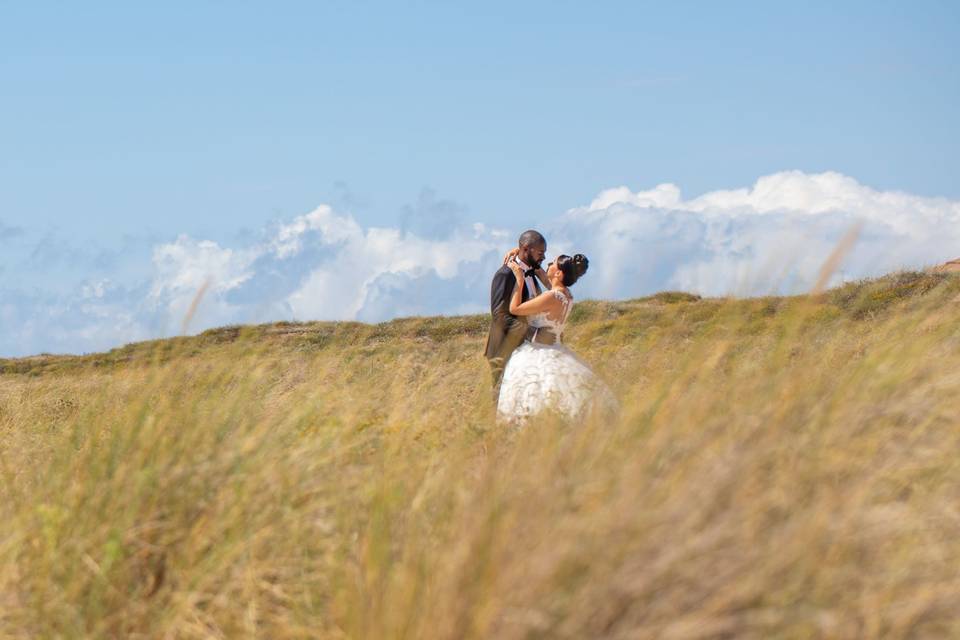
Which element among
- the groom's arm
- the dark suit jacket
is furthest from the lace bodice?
the groom's arm

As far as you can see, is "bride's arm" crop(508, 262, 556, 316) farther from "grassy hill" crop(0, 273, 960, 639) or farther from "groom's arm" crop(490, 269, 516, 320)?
"grassy hill" crop(0, 273, 960, 639)

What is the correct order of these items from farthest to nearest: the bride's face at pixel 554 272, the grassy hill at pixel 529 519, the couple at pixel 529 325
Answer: the bride's face at pixel 554 272 < the couple at pixel 529 325 < the grassy hill at pixel 529 519

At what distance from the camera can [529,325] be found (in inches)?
398

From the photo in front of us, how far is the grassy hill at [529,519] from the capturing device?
367 centimetres

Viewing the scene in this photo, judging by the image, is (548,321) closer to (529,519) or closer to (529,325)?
(529,325)

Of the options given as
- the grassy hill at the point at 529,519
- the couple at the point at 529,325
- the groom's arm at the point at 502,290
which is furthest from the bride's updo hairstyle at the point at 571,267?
the grassy hill at the point at 529,519

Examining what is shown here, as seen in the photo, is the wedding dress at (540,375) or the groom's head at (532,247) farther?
the groom's head at (532,247)

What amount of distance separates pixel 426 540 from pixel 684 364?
239cm

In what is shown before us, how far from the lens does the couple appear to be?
9.48 meters

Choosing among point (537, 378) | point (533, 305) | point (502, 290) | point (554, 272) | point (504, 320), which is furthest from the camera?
point (504, 320)

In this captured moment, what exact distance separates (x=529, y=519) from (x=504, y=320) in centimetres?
650

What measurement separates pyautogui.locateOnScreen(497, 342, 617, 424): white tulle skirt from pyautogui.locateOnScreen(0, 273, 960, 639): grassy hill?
6.20ft

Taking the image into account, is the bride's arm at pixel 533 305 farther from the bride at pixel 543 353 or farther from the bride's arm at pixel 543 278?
the bride's arm at pixel 543 278

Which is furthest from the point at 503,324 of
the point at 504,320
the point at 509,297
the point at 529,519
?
the point at 529,519
